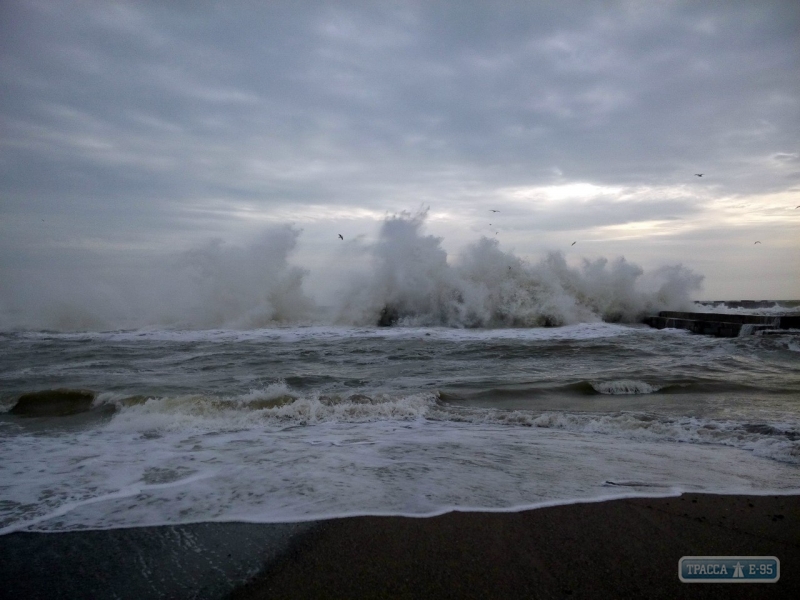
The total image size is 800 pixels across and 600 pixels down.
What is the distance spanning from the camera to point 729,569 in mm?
2176

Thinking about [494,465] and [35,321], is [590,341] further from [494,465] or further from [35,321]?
[35,321]

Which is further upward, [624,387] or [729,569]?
[729,569]

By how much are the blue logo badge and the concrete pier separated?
13678 mm

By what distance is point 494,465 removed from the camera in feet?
12.2

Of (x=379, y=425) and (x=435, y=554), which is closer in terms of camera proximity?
(x=435, y=554)

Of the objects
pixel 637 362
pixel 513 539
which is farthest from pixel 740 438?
pixel 637 362

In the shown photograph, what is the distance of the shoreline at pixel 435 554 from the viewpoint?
81.1 inches

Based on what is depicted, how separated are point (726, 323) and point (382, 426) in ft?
44.6

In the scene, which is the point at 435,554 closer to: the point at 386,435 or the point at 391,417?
the point at 386,435

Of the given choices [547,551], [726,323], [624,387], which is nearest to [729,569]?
[547,551]

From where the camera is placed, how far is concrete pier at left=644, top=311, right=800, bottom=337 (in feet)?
44.1

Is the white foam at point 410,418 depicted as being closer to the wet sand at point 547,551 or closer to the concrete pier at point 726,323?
the wet sand at point 547,551

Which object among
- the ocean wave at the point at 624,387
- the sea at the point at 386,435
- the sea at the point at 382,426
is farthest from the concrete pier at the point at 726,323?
the ocean wave at the point at 624,387

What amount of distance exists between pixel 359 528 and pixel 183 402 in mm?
4391
